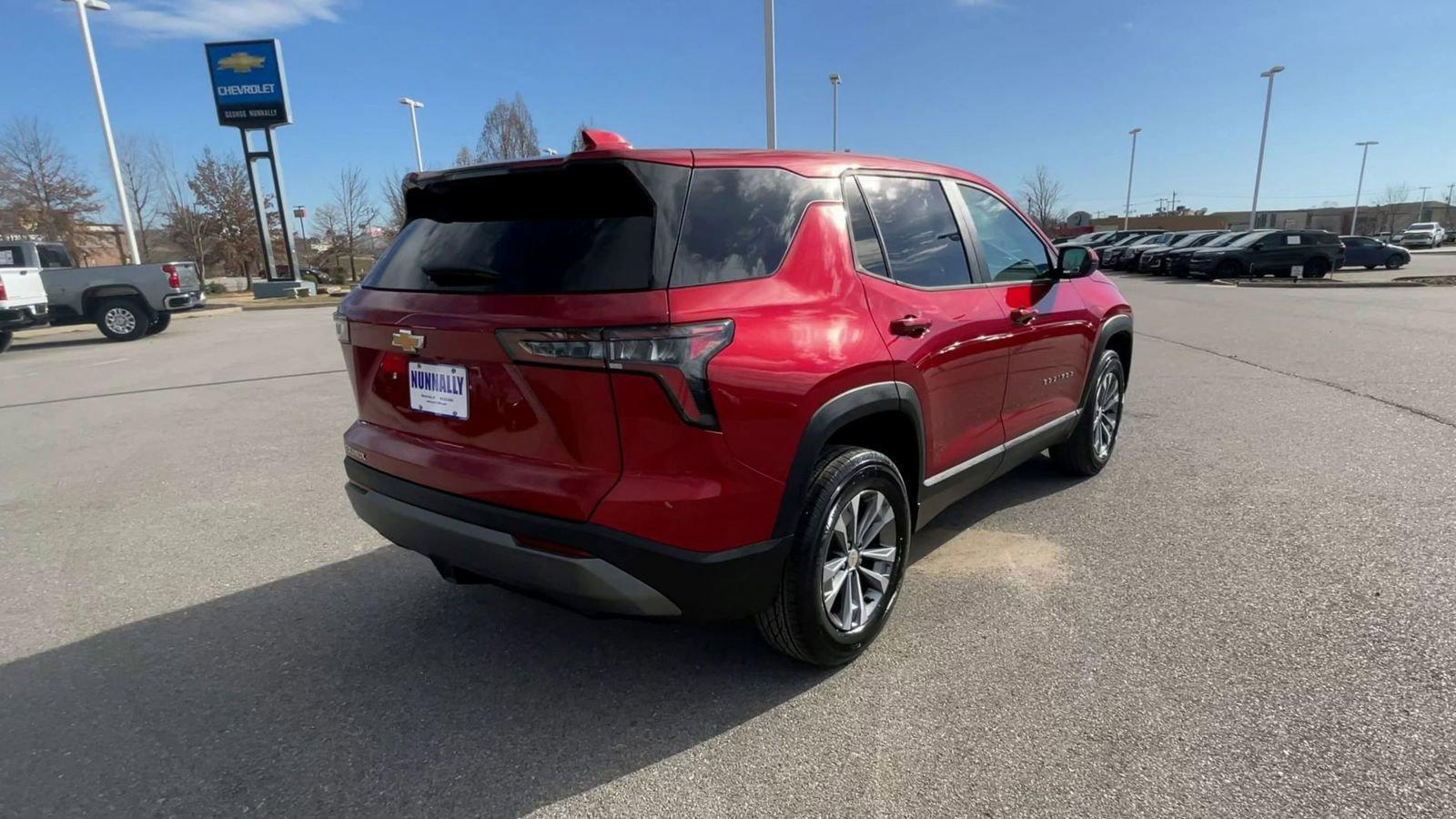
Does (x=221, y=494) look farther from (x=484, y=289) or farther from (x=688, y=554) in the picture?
(x=688, y=554)

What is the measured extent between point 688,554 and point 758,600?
1.15 feet

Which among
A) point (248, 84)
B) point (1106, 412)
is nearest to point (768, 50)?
point (1106, 412)

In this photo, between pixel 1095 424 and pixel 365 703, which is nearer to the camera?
pixel 365 703

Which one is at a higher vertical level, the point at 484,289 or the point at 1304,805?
the point at 484,289

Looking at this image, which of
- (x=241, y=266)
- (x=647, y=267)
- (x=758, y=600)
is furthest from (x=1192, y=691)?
(x=241, y=266)

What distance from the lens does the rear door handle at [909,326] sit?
2.94 meters

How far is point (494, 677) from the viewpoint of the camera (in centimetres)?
291

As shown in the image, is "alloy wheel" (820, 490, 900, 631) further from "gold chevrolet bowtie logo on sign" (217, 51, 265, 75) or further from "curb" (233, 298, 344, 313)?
"gold chevrolet bowtie logo on sign" (217, 51, 265, 75)

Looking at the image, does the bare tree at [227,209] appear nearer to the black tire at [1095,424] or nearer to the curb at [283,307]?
the curb at [283,307]

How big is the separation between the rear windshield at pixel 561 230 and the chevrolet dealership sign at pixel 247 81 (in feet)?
99.2

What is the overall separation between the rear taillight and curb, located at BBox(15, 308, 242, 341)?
1858cm

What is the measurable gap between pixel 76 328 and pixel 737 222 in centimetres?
2357

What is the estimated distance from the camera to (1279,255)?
24906 millimetres

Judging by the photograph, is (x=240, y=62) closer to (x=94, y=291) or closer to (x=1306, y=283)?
(x=94, y=291)
